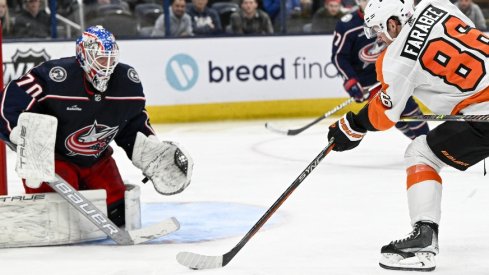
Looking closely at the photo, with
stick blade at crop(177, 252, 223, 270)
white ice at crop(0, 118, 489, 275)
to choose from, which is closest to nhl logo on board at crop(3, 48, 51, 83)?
white ice at crop(0, 118, 489, 275)

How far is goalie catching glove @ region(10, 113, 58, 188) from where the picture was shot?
10.3ft

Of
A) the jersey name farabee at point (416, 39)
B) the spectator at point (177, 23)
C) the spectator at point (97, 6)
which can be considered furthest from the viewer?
the spectator at point (177, 23)

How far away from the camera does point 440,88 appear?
9.05 ft

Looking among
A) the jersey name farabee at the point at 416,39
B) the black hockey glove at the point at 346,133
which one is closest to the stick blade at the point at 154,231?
the black hockey glove at the point at 346,133

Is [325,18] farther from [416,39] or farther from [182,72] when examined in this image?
[416,39]

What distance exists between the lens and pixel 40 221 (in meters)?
3.26

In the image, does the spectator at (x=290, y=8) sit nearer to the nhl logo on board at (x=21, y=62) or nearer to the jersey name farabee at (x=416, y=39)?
the nhl logo on board at (x=21, y=62)

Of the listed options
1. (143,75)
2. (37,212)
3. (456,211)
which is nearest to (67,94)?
(37,212)

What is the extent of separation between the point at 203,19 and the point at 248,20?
369mm

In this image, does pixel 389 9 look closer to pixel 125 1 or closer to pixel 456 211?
pixel 456 211

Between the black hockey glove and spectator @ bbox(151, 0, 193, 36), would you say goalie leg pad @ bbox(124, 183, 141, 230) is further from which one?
spectator @ bbox(151, 0, 193, 36)

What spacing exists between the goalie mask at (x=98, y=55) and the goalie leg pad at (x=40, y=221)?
40 cm

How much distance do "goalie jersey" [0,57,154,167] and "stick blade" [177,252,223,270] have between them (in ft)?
2.40

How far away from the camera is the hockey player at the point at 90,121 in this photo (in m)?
3.24
